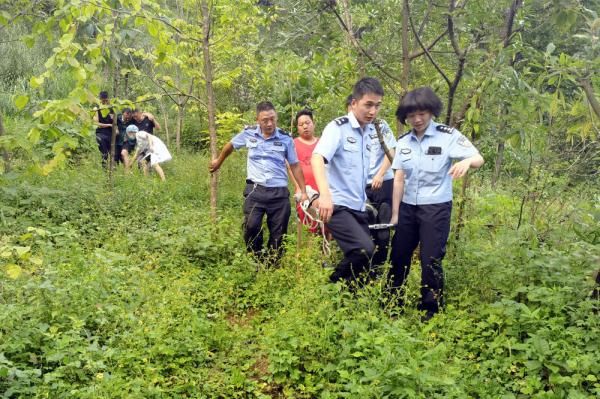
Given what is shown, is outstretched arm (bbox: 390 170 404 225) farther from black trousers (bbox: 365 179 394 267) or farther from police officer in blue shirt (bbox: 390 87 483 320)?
black trousers (bbox: 365 179 394 267)

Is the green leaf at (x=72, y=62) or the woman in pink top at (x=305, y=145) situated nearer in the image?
the green leaf at (x=72, y=62)

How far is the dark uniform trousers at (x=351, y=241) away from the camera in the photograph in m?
4.22

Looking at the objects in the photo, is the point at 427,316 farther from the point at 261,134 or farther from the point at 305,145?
the point at 305,145

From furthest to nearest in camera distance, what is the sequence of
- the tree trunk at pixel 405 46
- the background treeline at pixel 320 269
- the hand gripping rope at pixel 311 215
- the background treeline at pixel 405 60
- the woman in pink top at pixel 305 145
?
1. the woman in pink top at pixel 305 145
2. the tree trunk at pixel 405 46
3. the hand gripping rope at pixel 311 215
4. the background treeline at pixel 405 60
5. the background treeline at pixel 320 269

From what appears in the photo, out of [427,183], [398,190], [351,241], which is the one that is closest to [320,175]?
[351,241]

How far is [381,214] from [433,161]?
99 cm

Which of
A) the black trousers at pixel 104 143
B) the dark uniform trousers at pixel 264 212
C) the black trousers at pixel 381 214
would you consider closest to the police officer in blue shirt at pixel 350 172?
the black trousers at pixel 381 214

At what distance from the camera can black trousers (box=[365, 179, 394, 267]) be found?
4.88 meters

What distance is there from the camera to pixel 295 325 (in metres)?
3.83

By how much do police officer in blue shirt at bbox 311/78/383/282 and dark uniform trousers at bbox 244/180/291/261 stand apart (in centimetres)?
131

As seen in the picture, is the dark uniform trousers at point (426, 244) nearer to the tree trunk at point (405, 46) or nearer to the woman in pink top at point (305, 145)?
the tree trunk at point (405, 46)

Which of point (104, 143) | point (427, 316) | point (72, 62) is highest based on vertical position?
point (72, 62)

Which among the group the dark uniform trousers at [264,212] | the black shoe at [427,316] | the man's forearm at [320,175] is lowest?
the black shoe at [427,316]

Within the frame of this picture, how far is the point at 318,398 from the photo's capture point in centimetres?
347
